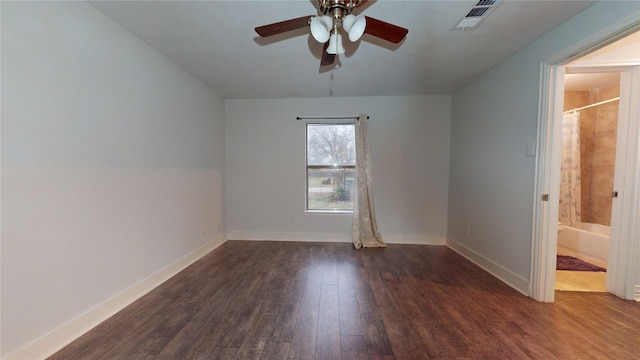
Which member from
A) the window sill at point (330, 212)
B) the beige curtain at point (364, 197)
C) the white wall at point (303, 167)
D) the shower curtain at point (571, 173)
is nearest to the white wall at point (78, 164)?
the white wall at point (303, 167)

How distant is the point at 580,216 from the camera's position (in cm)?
347

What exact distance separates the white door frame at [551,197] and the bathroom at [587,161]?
4.60 ft

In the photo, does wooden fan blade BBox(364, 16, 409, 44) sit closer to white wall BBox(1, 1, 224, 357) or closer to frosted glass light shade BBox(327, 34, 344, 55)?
frosted glass light shade BBox(327, 34, 344, 55)

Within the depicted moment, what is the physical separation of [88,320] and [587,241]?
544 centimetres

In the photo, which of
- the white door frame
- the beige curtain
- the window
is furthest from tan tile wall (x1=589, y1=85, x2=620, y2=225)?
the window

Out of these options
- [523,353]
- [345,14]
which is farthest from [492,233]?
[345,14]

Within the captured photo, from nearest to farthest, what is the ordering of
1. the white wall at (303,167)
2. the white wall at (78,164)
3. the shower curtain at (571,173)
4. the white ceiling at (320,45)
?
the white wall at (78,164) → the white ceiling at (320,45) → the shower curtain at (571,173) → the white wall at (303,167)

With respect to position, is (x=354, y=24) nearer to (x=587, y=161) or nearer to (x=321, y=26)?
(x=321, y=26)

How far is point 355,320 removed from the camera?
5.72ft

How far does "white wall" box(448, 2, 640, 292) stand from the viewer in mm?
1850

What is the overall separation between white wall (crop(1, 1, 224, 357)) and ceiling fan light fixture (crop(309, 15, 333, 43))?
161 cm

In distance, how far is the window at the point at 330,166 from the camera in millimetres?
3723

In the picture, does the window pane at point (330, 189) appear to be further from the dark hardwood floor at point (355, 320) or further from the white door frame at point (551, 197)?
the white door frame at point (551, 197)

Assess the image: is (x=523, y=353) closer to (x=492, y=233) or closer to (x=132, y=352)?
(x=492, y=233)
